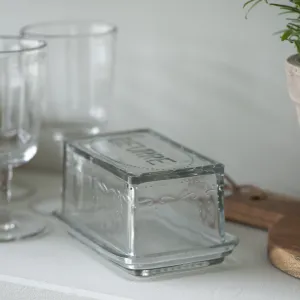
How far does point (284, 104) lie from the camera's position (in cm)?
106

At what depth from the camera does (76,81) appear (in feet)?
3.61

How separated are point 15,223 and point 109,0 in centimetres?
32

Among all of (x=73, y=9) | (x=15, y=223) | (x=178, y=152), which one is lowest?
(x=15, y=223)

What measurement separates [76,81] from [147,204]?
25 centimetres

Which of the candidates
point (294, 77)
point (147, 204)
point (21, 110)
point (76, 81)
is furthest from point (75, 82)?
point (294, 77)

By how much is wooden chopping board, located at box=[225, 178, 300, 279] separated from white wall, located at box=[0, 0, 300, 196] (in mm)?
55

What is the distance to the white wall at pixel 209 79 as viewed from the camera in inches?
41.9

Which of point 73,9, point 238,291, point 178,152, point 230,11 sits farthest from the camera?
point 73,9

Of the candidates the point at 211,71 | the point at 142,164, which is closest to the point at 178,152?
the point at 142,164

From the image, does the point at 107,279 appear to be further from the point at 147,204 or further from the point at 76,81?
the point at 76,81

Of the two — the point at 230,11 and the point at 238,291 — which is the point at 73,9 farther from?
the point at 238,291

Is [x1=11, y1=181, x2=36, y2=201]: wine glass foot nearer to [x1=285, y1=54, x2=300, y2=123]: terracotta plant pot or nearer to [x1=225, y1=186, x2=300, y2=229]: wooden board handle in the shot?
[x1=225, y1=186, x2=300, y2=229]: wooden board handle

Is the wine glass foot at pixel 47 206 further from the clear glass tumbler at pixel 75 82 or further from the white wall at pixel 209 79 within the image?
the white wall at pixel 209 79

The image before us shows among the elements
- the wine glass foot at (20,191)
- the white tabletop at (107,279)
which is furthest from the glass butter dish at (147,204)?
the wine glass foot at (20,191)
